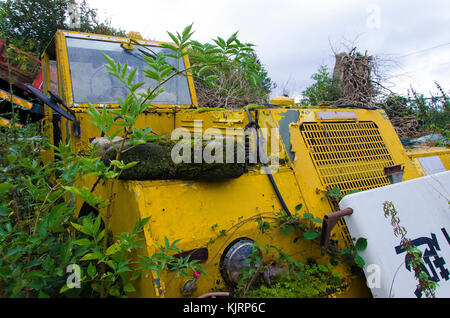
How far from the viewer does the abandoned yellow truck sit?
1.38m

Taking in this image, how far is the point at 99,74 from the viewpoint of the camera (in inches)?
105

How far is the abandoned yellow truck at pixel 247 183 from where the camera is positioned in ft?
4.54

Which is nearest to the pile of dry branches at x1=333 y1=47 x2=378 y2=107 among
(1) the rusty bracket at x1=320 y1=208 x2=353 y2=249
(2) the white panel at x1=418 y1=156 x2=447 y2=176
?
(2) the white panel at x1=418 y1=156 x2=447 y2=176

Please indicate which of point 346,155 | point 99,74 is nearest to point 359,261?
point 346,155

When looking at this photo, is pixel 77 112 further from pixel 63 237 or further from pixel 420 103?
pixel 420 103

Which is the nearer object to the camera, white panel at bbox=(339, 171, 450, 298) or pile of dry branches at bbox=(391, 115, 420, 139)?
white panel at bbox=(339, 171, 450, 298)

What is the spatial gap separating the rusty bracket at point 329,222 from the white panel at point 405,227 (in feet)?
0.16

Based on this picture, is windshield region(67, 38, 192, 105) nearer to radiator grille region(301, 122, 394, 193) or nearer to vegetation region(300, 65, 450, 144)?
radiator grille region(301, 122, 394, 193)

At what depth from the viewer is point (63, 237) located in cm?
158

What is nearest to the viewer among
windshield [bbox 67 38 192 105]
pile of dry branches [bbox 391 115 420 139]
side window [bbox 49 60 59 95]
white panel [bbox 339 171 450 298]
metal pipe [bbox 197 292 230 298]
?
metal pipe [bbox 197 292 230 298]

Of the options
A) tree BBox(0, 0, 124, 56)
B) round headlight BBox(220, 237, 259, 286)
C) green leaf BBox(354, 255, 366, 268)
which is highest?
tree BBox(0, 0, 124, 56)

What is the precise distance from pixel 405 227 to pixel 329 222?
0.46 metres

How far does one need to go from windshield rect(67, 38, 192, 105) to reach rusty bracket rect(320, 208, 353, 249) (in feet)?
5.73

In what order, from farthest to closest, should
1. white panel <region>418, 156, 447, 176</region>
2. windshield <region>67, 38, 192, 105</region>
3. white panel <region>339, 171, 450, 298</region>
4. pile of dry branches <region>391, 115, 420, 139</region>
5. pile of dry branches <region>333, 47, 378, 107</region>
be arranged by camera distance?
1. pile of dry branches <region>333, 47, 378, 107</region>
2. pile of dry branches <region>391, 115, 420, 139</region>
3. windshield <region>67, 38, 192, 105</region>
4. white panel <region>418, 156, 447, 176</region>
5. white panel <region>339, 171, 450, 298</region>
